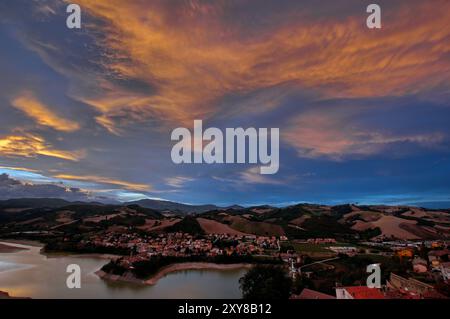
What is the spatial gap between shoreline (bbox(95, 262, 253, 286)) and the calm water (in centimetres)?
36

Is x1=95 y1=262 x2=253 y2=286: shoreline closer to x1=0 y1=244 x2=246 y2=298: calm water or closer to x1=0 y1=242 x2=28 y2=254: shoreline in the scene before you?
x1=0 y1=244 x2=246 y2=298: calm water

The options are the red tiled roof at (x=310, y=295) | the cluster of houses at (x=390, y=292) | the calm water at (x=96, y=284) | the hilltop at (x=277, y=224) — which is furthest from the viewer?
the hilltop at (x=277, y=224)

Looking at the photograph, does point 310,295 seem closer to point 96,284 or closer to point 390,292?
point 390,292

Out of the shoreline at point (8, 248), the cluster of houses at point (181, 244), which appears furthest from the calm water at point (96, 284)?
the shoreline at point (8, 248)

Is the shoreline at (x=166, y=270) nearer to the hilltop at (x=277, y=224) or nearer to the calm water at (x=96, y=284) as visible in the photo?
the calm water at (x=96, y=284)

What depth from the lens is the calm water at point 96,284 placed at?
1311 cm

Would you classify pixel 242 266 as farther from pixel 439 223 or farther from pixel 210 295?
pixel 439 223

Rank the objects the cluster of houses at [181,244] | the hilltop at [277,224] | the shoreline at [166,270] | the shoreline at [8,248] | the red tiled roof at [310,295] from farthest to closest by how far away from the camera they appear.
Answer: the hilltop at [277,224]
the shoreline at [8,248]
the cluster of houses at [181,244]
the shoreline at [166,270]
the red tiled roof at [310,295]

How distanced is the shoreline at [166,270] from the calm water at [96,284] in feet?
1.17

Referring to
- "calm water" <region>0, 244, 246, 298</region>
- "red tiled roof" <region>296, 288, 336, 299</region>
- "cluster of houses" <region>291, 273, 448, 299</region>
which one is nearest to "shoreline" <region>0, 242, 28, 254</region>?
"calm water" <region>0, 244, 246, 298</region>

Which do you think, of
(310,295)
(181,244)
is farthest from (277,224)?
(310,295)
